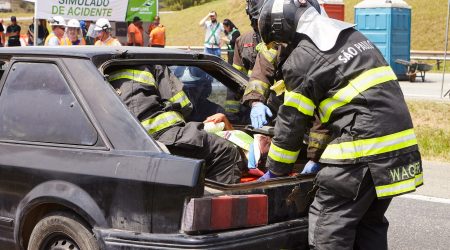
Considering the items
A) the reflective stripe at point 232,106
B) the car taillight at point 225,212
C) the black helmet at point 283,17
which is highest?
the black helmet at point 283,17

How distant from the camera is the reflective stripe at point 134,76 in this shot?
437cm

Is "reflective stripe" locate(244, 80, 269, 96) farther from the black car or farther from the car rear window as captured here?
the car rear window

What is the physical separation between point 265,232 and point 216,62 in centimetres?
193

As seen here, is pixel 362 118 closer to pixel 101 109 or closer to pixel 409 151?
pixel 409 151

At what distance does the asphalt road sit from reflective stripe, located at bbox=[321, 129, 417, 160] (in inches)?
78.1

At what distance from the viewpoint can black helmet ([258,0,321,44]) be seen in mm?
3836

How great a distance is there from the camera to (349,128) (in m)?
3.69

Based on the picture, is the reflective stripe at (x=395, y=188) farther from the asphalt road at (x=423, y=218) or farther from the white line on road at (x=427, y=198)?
the white line on road at (x=427, y=198)

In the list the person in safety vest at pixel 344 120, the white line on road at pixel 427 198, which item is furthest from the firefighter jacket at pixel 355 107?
the white line on road at pixel 427 198

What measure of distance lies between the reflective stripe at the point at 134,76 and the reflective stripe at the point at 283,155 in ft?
3.24

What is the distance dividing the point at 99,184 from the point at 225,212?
654 millimetres

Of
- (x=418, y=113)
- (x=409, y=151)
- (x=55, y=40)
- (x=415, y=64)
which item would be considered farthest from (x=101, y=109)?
(x=415, y=64)

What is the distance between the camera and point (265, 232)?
3.67 m

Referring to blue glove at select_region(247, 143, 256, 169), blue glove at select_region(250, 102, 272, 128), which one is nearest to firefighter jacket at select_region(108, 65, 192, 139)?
blue glove at select_region(247, 143, 256, 169)
